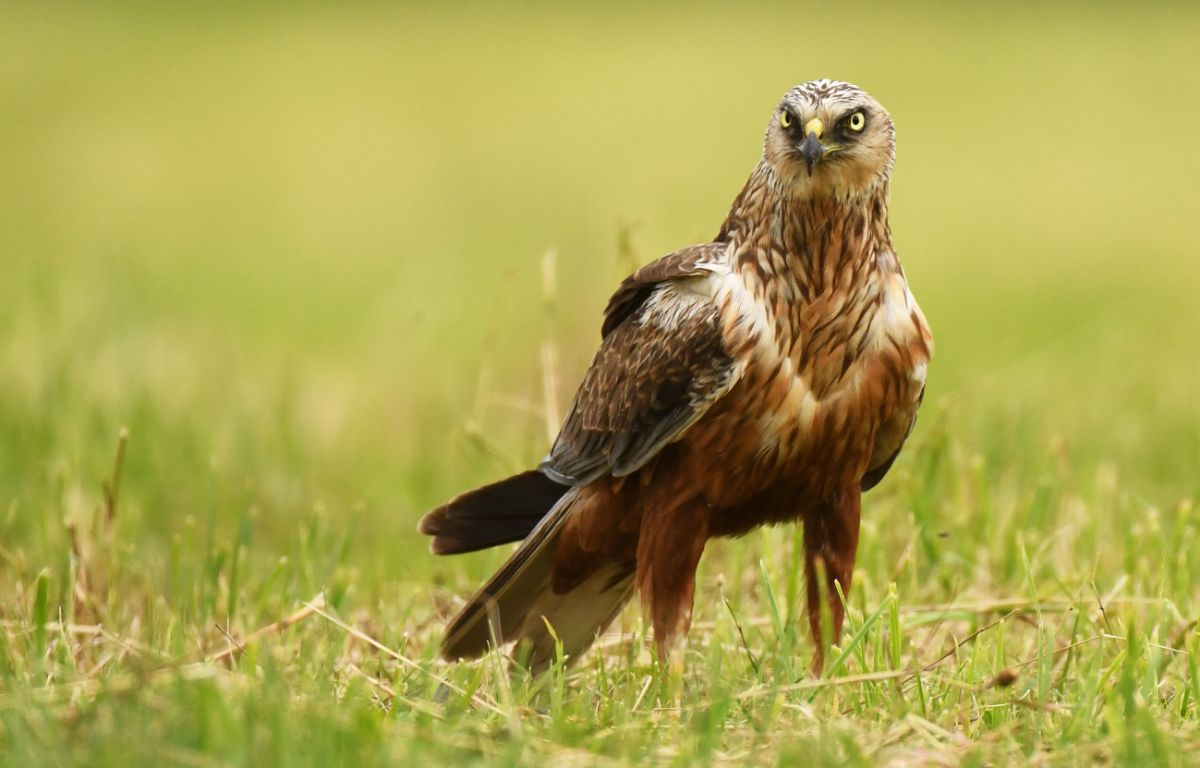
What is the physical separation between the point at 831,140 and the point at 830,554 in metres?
1.12

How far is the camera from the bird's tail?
496 centimetres

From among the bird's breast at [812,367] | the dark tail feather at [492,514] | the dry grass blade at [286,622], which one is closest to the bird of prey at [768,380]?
the bird's breast at [812,367]

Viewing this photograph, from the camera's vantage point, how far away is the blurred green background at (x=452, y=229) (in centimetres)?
722

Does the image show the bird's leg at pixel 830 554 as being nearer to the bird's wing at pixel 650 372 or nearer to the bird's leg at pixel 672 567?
the bird's leg at pixel 672 567

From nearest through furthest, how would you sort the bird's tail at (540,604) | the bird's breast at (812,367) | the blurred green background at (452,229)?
the bird's breast at (812,367) → the bird's tail at (540,604) → the blurred green background at (452,229)

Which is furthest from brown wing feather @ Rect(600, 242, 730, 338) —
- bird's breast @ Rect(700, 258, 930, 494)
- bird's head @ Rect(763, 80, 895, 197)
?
bird's head @ Rect(763, 80, 895, 197)

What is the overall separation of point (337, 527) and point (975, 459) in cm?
258

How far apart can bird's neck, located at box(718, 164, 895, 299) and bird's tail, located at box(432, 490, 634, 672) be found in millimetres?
929

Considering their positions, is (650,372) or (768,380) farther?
(650,372)

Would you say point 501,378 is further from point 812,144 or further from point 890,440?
point 812,144

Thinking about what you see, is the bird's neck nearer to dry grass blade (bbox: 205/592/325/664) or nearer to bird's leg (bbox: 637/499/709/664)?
bird's leg (bbox: 637/499/709/664)

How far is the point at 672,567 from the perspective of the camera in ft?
15.4

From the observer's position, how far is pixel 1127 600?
4941 millimetres

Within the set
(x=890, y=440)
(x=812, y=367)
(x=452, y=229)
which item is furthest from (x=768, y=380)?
(x=452, y=229)
